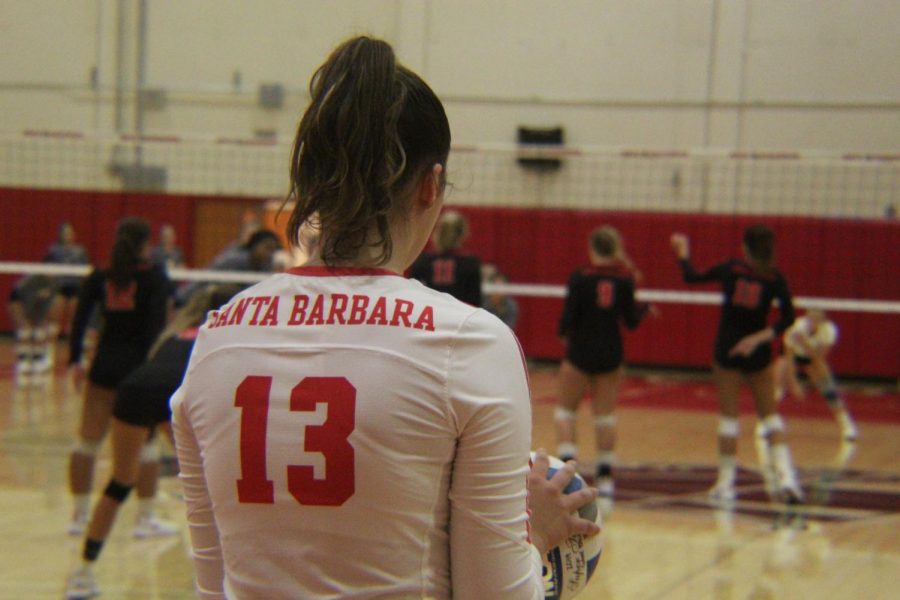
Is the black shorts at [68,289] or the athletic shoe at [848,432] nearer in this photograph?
the athletic shoe at [848,432]

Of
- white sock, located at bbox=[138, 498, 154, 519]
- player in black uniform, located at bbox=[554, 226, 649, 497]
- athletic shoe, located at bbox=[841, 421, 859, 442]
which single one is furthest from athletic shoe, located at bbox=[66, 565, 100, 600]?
athletic shoe, located at bbox=[841, 421, 859, 442]

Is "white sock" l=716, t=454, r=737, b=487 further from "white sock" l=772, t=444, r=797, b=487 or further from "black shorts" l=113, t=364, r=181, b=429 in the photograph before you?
"black shorts" l=113, t=364, r=181, b=429

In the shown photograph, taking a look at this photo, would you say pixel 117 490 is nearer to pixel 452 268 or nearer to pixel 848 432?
pixel 452 268

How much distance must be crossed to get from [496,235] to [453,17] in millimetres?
3427

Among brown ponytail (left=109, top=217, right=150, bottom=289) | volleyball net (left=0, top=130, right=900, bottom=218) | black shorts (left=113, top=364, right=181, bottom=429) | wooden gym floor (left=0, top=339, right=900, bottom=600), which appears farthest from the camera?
volleyball net (left=0, top=130, right=900, bottom=218)

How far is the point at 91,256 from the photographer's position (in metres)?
15.7

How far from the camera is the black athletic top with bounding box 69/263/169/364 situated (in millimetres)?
5730

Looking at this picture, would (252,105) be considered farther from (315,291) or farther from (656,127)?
(315,291)

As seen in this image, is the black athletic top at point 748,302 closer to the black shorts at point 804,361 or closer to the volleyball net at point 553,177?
the black shorts at point 804,361

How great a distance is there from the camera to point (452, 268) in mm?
7156

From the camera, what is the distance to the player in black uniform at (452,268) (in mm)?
7125

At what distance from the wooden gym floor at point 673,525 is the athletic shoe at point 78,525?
6 centimetres

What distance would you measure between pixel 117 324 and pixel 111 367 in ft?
0.98

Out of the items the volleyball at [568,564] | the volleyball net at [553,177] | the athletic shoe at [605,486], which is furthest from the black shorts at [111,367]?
the volleyball net at [553,177]
